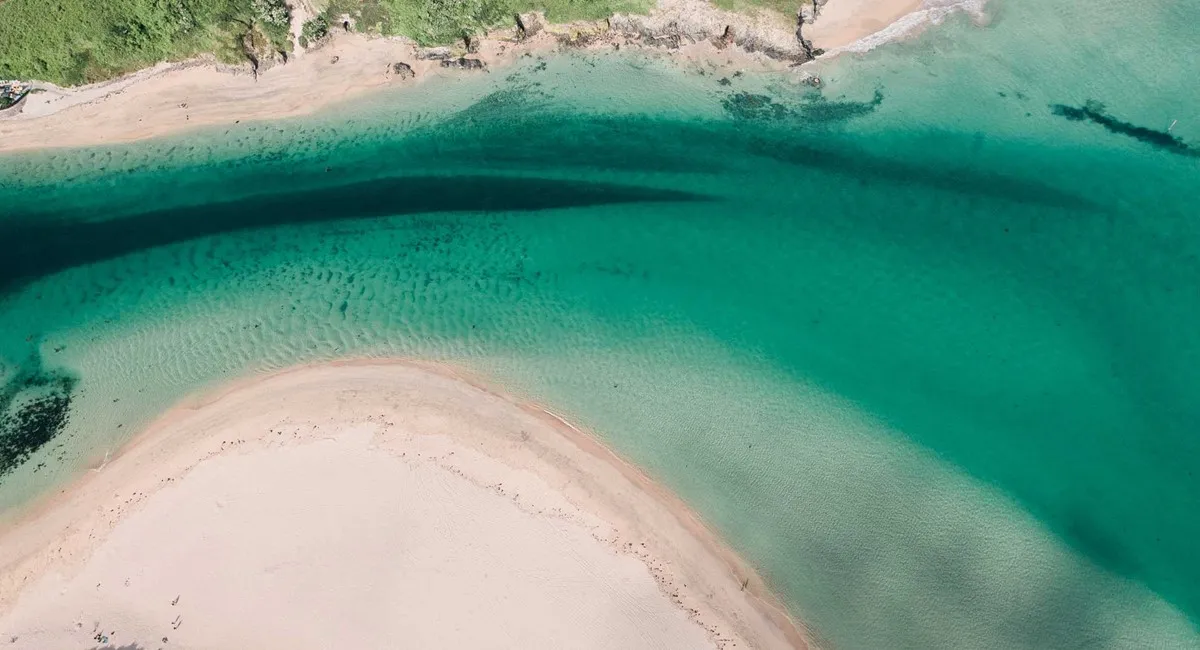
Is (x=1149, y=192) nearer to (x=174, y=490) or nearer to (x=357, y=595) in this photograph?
(x=357, y=595)

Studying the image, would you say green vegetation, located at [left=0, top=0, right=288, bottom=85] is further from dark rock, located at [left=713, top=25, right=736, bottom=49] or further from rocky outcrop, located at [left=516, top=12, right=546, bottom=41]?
dark rock, located at [left=713, top=25, right=736, bottom=49]

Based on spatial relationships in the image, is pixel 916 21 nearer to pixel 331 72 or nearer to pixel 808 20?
pixel 808 20

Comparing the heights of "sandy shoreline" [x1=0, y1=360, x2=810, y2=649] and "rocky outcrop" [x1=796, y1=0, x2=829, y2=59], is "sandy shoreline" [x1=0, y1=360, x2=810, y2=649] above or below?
below

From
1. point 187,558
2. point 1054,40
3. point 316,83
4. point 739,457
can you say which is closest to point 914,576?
point 739,457

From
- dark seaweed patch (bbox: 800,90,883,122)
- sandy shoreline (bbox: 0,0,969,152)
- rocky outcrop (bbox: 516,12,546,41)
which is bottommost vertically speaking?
dark seaweed patch (bbox: 800,90,883,122)

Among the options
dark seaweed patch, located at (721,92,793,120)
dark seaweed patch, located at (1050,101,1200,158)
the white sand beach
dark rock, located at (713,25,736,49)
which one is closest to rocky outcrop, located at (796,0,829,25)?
the white sand beach

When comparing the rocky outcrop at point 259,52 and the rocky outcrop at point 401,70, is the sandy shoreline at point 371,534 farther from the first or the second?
the rocky outcrop at point 259,52

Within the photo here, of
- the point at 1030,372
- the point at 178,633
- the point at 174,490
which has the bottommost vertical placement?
the point at 178,633
